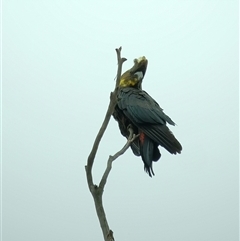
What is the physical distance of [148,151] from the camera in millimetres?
3066

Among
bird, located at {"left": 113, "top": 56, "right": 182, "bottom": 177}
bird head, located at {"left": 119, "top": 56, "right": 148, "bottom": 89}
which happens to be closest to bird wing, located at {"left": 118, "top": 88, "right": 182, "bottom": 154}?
bird, located at {"left": 113, "top": 56, "right": 182, "bottom": 177}

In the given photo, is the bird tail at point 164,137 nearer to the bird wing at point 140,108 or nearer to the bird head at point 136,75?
the bird wing at point 140,108

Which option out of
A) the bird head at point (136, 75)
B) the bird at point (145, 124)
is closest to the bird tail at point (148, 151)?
the bird at point (145, 124)

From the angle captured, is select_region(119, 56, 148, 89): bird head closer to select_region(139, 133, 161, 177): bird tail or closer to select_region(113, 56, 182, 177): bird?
select_region(113, 56, 182, 177): bird

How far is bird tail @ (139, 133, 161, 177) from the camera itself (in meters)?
Result: 3.06

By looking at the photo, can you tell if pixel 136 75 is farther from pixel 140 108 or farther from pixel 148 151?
pixel 148 151

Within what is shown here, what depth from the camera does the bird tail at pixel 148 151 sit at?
306 centimetres

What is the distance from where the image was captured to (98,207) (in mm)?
2369

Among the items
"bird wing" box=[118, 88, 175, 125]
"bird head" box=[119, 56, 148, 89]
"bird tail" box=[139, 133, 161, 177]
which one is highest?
"bird head" box=[119, 56, 148, 89]

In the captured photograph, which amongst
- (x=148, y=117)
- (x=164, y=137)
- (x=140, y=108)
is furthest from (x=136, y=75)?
(x=164, y=137)

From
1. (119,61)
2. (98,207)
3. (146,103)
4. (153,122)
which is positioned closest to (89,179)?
(98,207)

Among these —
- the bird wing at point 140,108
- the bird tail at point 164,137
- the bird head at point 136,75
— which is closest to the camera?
the bird tail at point 164,137

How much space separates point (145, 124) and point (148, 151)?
7.9 inches

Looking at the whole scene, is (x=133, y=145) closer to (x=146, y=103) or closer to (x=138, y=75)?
(x=146, y=103)
